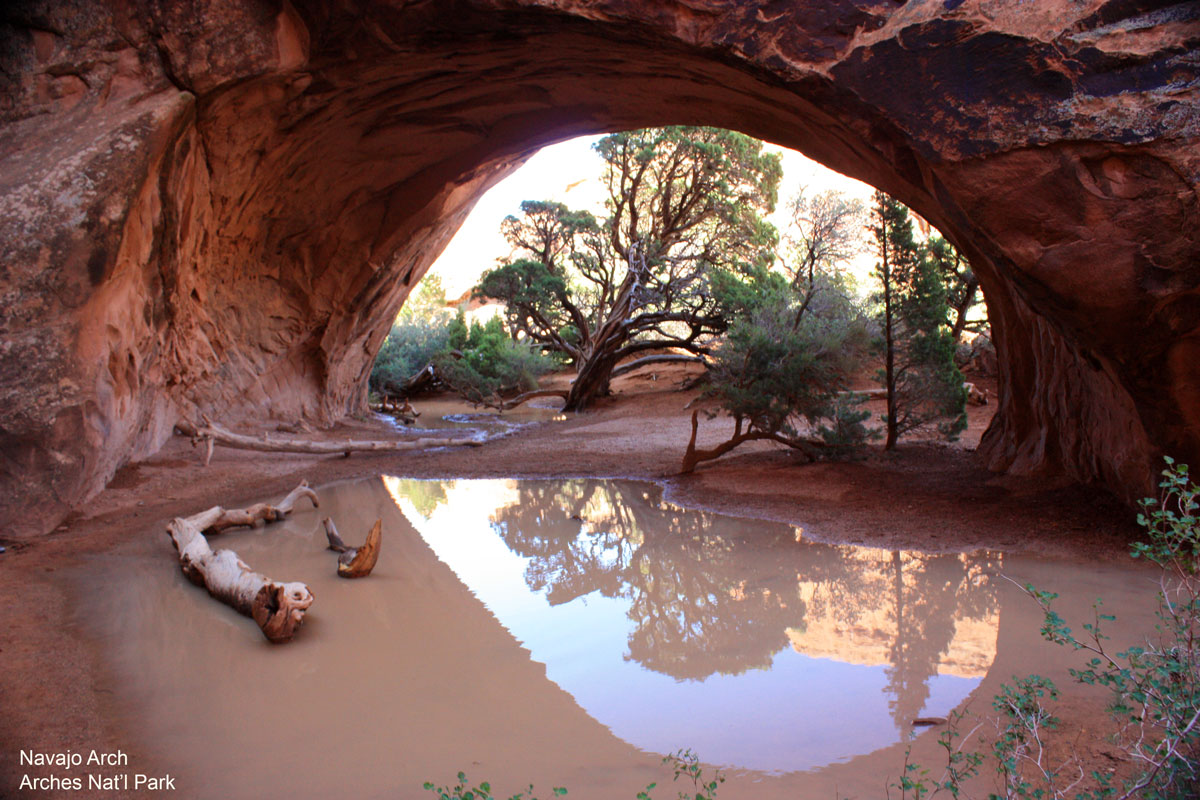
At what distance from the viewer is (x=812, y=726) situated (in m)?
3.40

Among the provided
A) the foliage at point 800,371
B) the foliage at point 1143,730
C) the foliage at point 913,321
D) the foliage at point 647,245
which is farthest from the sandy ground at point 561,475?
the foliage at point 647,245

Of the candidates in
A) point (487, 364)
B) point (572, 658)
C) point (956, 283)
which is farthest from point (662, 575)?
point (487, 364)

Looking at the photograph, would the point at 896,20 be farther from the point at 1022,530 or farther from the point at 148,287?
the point at 148,287

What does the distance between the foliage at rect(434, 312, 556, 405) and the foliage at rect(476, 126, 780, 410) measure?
1037 mm

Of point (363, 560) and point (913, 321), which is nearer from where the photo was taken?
point (363, 560)

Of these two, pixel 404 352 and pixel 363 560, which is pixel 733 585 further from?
pixel 404 352

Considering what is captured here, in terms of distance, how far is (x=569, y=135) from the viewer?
→ 1142 centimetres

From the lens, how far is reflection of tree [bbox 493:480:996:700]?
430 cm

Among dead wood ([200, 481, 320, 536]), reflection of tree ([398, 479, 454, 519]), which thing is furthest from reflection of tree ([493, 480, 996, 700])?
dead wood ([200, 481, 320, 536])

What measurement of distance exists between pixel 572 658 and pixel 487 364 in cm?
2013

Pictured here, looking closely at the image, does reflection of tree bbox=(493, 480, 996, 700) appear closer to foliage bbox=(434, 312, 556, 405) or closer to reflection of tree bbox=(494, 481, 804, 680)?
reflection of tree bbox=(494, 481, 804, 680)

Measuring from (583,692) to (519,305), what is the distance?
20.5 metres

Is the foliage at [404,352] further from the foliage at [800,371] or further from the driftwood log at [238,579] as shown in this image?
the driftwood log at [238,579]

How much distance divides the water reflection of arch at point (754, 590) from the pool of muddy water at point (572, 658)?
0.02 metres
